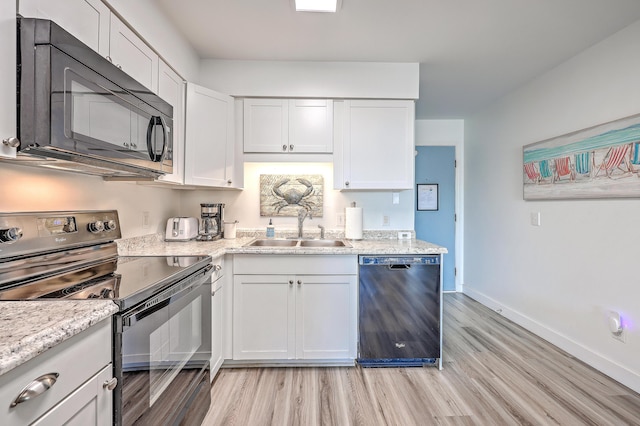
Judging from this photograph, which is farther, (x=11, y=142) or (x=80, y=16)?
(x=80, y=16)

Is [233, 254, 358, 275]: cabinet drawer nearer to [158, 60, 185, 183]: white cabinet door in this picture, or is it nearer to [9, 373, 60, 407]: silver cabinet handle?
[158, 60, 185, 183]: white cabinet door

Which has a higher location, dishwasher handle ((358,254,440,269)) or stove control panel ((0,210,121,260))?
stove control panel ((0,210,121,260))

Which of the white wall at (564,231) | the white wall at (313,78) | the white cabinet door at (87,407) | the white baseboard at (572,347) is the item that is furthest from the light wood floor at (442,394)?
the white wall at (313,78)

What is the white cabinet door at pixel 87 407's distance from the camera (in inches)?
28.5

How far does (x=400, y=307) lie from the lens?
2.13 meters

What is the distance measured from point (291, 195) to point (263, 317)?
1.16m

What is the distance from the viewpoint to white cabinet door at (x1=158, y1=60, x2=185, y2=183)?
6.36 ft

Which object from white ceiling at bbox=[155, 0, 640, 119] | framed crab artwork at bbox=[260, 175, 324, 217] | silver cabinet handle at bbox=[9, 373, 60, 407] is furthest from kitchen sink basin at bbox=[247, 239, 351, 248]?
silver cabinet handle at bbox=[9, 373, 60, 407]

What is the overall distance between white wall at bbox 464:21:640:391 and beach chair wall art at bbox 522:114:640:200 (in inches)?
3.1

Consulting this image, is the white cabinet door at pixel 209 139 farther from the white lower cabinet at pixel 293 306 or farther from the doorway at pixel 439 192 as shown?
the doorway at pixel 439 192

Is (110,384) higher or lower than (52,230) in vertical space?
lower

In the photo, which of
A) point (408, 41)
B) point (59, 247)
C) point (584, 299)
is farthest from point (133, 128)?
point (584, 299)

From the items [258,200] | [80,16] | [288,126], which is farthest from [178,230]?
[80,16]

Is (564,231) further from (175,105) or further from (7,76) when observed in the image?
(7,76)
